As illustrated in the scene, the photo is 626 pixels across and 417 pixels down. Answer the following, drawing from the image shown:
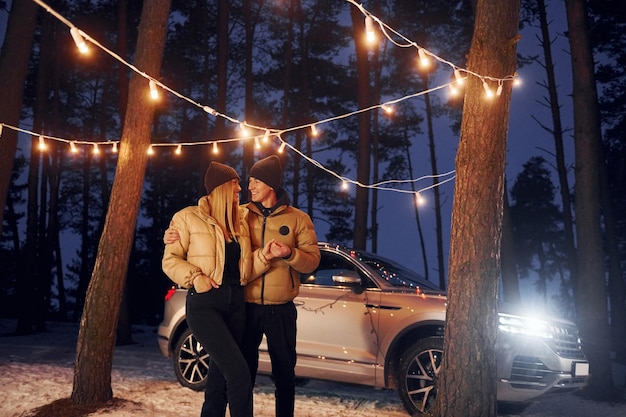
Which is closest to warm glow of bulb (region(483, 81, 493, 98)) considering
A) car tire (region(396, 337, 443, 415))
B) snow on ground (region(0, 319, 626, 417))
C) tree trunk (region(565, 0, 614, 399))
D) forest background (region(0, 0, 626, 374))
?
car tire (region(396, 337, 443, 415))

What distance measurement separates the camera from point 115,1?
21812mm

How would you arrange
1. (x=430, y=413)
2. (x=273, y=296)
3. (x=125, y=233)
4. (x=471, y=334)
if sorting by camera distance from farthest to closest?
(x=125, y=233) → (x=430, y=413) → (x=471, y=334) → (x=273, y=296)

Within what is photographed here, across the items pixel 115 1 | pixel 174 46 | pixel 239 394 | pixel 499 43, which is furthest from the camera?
pixel 174 46

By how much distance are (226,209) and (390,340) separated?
2.94 metres

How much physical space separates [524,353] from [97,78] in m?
24.4

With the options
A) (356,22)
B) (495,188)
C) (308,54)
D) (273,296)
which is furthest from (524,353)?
(308,54)

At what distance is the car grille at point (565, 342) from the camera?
5836 millimetres

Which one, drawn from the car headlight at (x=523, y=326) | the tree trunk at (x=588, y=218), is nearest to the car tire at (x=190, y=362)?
the car headlight at (x=523, y=326)

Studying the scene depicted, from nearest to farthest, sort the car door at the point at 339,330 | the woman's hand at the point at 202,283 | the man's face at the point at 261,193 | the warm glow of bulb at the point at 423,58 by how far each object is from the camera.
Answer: the woman's hand at the point at 202,283
the man's face at the point at 261,193
the warm glow of bulb at the point at 423,58
the car door at the point at 339,330

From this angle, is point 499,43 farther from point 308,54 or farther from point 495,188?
point 308,54

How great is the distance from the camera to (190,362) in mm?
7000

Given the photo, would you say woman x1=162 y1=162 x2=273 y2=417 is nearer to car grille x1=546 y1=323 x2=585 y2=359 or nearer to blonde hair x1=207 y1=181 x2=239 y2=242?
blonde hair x1=207 y1=181 x2=239 y2=242

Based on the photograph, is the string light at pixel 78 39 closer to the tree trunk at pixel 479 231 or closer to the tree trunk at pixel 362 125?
the tree trunk at pixel 479 231

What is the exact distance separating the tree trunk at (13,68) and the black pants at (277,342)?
21.6 ft
